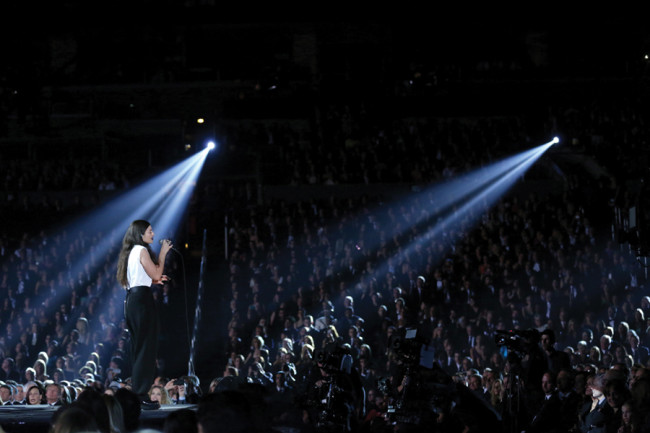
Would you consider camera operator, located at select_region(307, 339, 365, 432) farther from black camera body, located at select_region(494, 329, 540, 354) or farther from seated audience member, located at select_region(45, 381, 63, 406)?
seated audience member, located at select_region(45, 381, 63, 406)

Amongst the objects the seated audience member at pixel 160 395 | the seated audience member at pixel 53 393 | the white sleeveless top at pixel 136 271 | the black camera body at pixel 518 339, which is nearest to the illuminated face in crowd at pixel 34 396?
the seated audience member at pixel 53 393

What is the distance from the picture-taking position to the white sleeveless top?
26.3 feet

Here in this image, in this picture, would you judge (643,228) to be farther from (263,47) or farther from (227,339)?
(263,47)

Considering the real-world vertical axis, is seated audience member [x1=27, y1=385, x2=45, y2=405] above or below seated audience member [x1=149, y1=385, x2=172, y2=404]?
above

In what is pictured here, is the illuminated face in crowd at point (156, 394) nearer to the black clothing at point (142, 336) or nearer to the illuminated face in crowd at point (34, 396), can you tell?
the illuminated face in crowd at point (34, 396)

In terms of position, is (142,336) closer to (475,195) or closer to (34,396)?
(34,396)

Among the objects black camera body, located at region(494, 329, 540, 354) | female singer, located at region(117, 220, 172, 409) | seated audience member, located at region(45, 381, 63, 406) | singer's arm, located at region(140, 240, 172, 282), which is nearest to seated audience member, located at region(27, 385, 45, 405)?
seated audience member, located at region(45, 381, 63, 406)

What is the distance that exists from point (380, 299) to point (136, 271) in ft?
34.6

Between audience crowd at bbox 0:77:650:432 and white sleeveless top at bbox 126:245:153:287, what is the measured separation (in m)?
2.21

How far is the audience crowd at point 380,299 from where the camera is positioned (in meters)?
9.93

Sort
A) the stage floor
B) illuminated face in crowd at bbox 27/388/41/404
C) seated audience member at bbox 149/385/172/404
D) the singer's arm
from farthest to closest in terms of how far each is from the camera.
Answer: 1. seated audience member at bbox 149/385/172/404
2. illuminated face in crowd at bbox 27/388/41/404
3. the singer's arm
4. the stage floor

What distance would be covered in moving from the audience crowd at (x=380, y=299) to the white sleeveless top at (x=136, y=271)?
2213 millimetres

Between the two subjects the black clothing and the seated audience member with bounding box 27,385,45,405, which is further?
the seated audience member with bounding box 27,385,45,405

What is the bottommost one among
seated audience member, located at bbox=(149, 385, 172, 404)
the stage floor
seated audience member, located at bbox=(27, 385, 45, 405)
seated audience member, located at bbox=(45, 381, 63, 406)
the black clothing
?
seated audience member, located at bbox=(149, 385, 172, 404)
